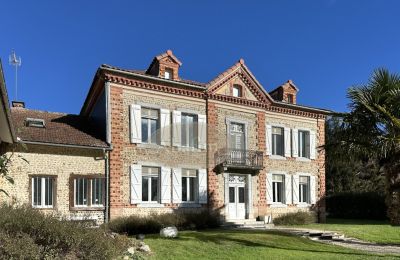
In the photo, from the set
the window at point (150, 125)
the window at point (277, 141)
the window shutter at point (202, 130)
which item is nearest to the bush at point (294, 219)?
the window at point (277, 141)

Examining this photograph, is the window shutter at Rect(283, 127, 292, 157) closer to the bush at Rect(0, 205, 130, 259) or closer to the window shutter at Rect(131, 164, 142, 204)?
the window shutter at Rect(131, 164, 142, 204)

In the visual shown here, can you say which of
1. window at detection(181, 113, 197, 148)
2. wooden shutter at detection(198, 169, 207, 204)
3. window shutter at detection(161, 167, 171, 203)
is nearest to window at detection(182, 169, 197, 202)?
wooden shutter at detection(198, 169, 207, 204)

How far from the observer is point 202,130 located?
21547 millimetres

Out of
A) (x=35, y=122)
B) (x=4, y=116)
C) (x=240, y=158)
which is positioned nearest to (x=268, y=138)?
(x=240, y=158)

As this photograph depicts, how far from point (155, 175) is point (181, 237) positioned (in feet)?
19.9

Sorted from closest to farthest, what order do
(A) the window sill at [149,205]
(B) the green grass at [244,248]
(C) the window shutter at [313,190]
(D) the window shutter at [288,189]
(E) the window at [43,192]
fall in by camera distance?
(B) the green grass at [244,248] < (E) the window at [43,192] < (A) the window sill at [149,205] < (D) the window shutter at [288,189] < (C) the window shutter at [313,190]

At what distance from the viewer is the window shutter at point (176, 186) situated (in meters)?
20.3

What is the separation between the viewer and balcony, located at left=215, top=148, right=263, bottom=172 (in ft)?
71.5

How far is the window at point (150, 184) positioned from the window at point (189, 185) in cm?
148

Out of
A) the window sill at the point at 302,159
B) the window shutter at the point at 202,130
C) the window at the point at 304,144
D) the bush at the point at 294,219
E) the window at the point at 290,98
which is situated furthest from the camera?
the window at the point at 290,98

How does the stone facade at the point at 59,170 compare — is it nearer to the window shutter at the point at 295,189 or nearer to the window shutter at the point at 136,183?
the window shutter at the point at 136,183

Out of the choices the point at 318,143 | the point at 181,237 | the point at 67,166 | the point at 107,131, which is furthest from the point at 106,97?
the point at 318,143

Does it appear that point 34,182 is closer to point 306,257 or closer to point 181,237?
point 181,237

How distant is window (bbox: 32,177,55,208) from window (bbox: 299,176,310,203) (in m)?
14.0
